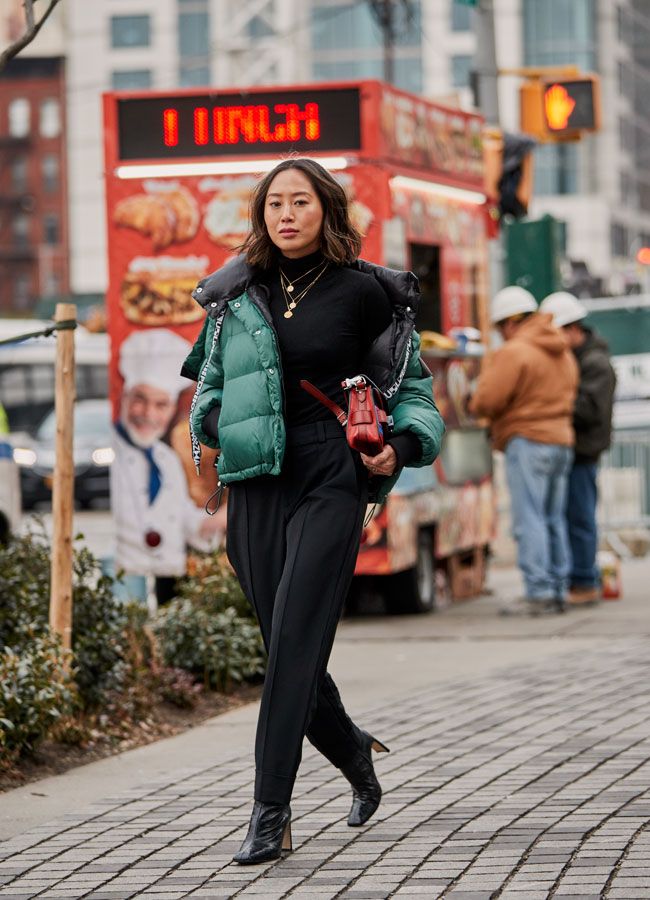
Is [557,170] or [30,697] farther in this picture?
[557,170]

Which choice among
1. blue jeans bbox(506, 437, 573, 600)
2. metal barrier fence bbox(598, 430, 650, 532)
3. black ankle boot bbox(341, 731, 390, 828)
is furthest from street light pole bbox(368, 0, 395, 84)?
black ankle boot bbox(341, 731, 390, 828)

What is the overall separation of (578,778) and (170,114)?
19.7 ft

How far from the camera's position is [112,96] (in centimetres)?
1162

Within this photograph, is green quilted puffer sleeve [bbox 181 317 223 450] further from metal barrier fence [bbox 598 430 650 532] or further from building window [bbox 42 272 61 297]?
building window [bbox 42 272 61 297]

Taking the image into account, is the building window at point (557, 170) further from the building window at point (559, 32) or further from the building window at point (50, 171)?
the building window at point (50, 171)

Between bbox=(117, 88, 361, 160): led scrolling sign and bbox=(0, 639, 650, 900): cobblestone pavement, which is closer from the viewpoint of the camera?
bbox=(0, 639, 650, 900): cobblestone pavement

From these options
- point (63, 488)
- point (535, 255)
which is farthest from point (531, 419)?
point (63, 488)

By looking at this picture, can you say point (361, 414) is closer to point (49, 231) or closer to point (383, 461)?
point (383, 461)

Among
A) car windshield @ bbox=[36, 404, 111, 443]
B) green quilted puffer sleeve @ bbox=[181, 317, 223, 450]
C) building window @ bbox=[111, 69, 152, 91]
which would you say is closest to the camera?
green quilted puffer sleeve @ bbox=[181, 317, 223, 450]

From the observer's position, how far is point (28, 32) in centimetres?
726

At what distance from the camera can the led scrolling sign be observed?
1131 centimetres

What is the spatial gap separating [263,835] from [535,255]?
10.3 m

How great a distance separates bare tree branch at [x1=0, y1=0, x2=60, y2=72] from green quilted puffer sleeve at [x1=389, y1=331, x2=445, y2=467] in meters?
2.24

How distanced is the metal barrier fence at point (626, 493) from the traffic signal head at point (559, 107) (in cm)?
299
